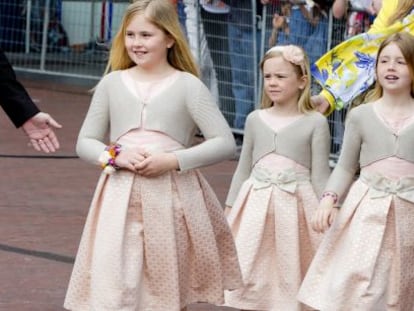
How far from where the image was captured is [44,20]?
52.3 ft

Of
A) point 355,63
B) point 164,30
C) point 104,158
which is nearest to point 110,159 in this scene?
point 104,158

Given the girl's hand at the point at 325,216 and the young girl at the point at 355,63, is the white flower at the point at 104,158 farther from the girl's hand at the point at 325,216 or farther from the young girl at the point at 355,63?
the young girl at the point at 355,63

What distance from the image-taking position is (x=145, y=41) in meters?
5.23

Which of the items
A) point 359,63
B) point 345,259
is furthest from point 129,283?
point 359,63

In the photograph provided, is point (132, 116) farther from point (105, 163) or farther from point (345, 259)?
point (345, 259)

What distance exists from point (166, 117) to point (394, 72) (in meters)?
0.93

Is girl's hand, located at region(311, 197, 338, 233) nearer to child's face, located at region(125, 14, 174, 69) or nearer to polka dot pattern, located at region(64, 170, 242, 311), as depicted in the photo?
polka dot pattern, located at region(64, 170, 242, 311)

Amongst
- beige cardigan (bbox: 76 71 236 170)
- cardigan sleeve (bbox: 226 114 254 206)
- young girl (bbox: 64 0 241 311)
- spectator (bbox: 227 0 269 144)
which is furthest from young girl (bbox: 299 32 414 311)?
spectator (bbox: 227 0 269 144)

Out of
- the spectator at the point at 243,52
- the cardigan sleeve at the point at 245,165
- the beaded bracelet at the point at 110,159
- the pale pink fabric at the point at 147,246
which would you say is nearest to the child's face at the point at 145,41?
the pale pink fabric at the point at 147,246

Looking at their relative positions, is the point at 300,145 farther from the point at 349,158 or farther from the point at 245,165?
the point at 349,158

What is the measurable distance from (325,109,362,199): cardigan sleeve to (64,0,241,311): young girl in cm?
47

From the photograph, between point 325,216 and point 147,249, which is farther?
point 325,216

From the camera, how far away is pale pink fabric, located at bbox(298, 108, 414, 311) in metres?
5.25

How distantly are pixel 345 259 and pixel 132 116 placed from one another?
1.01m
